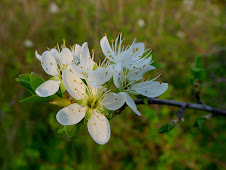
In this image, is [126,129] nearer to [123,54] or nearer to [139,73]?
[139,73]

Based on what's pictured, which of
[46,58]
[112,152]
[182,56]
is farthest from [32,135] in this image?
[182,56]

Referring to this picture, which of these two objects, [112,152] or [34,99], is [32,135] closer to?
[112,152]

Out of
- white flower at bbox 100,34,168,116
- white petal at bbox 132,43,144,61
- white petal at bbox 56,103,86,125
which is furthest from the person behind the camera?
white petal at bbox 132,43,144,61

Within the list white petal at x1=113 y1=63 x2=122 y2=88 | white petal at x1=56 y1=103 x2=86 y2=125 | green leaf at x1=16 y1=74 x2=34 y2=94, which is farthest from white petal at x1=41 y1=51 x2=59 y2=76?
white petal at x1=113 y1=63 x2=122 y2=88

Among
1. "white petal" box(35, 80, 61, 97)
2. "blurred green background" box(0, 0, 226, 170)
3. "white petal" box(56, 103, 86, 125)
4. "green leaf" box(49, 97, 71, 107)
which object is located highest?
"white petal" box(35, 80, 61, 97)

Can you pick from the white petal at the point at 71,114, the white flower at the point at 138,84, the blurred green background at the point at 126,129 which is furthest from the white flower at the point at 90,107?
the blurred green background at the point at 126,129

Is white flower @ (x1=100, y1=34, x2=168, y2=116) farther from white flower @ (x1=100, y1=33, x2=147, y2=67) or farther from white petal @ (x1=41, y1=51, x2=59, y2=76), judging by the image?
white petal @ (x1=41, y1=51, x2=59, y2=76)

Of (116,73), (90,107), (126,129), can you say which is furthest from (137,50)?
(126,129)
